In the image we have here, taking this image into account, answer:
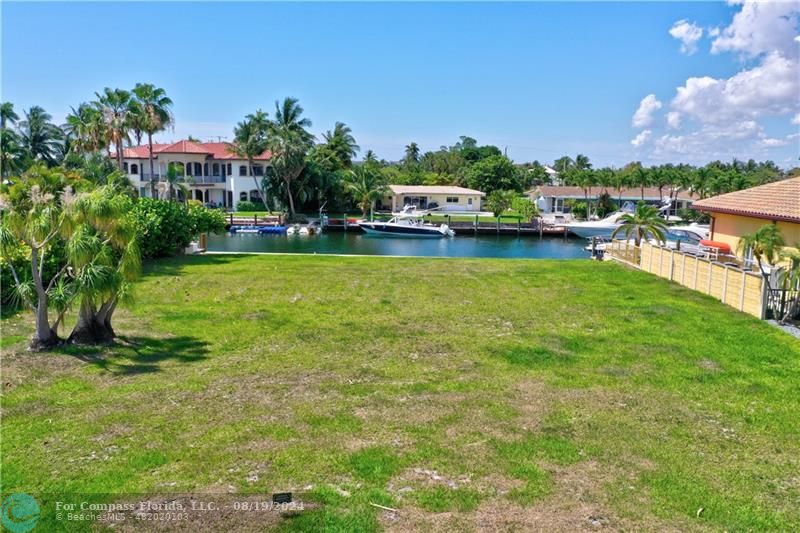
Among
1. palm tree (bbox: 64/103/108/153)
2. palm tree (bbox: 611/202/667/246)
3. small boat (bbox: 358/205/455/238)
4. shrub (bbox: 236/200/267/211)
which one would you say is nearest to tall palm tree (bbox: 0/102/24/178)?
palm tree (bbox: 64/103/108/153)

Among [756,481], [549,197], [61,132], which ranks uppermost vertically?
[61,132]

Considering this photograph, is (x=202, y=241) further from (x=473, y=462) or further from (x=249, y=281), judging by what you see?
(x=473, y=462)

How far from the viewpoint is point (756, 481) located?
6.16 m

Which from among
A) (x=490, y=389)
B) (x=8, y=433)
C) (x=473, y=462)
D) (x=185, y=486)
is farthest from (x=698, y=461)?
(x=8, y=433)

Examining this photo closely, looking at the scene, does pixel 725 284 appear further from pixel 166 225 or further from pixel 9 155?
pixel 9 155

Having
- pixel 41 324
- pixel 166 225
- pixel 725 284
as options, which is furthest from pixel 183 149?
pixel 725 284

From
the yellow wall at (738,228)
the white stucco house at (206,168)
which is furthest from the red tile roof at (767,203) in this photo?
the white stucco house at (206,168)

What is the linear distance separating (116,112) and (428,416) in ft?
131

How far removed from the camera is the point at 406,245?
4731 cm

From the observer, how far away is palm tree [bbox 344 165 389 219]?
61312 millimetres

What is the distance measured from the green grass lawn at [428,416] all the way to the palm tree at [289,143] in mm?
43421

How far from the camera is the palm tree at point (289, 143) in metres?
56.5

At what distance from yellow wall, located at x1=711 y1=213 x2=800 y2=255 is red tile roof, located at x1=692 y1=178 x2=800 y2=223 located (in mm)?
336

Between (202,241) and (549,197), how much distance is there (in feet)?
195
